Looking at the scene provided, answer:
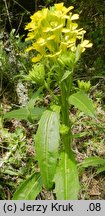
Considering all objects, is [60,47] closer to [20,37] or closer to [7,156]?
[7,156]

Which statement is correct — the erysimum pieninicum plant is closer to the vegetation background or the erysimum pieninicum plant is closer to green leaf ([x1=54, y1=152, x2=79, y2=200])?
green leaf ([x1=54, y1=152, x2=79, y2=200])

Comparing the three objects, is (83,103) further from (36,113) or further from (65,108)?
(36,113)

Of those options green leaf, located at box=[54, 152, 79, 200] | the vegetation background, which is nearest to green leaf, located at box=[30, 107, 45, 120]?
green leaf, located at box=[54, 152, 79, 200]

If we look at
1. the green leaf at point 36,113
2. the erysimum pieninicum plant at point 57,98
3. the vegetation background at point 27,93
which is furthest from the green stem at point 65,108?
the vegetation background at point 27,93

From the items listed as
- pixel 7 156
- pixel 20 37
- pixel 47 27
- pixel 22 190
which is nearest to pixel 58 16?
pixel 47 27

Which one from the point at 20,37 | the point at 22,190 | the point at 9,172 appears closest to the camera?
the point at 22,190

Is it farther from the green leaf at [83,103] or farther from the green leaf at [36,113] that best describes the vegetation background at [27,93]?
the green leaf at [83,103]
